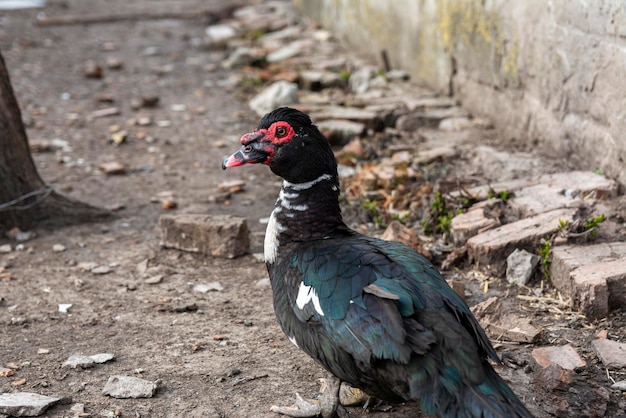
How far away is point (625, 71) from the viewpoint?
438 cm

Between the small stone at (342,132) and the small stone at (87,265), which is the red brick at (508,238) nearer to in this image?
the small stone at (87,265)

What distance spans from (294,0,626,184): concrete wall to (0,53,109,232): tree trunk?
324 centimetres

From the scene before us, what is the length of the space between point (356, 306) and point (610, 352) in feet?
4.10

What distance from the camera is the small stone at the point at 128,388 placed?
3.16 metres

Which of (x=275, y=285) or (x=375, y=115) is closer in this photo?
(x=275, y=285)

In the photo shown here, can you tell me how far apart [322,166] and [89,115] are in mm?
5183

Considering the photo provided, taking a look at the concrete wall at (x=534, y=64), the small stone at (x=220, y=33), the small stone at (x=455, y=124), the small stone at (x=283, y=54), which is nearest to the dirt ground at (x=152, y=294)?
the concrete wall at (x=534, y=64)

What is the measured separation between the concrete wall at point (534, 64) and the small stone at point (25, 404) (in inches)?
131

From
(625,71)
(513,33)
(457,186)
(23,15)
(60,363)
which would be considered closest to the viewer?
(60,363)

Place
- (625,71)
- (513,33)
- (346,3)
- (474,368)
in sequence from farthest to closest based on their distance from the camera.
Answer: (346,3) → (513,33) → (625,71) → (474,368)

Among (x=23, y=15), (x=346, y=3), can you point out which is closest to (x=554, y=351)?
(x=346, y=3)

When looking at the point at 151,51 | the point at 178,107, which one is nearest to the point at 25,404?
the point at 178,107

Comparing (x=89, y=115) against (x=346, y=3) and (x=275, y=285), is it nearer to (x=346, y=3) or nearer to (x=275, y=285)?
(x=346, y=3)

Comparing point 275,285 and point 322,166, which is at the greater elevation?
point 322,166
